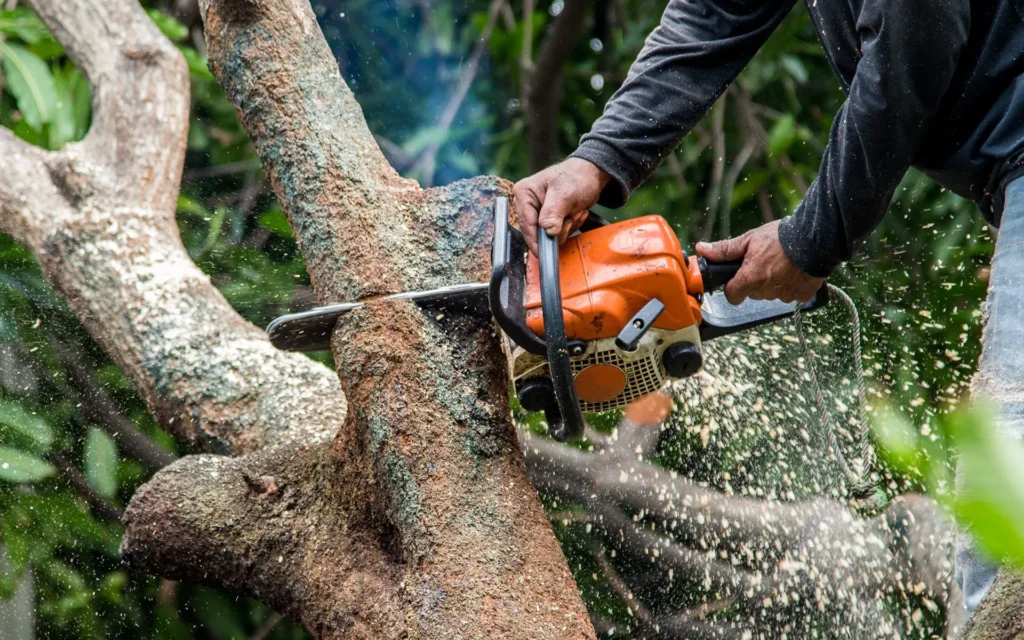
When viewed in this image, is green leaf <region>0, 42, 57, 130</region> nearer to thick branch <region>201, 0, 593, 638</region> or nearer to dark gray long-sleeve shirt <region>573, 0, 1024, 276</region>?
thick branch <region>201, 0, 593, 638</region>

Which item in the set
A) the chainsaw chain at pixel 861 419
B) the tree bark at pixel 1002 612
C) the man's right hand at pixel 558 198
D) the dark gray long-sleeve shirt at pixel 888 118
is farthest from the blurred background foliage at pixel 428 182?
the tree bark at pixel 1002 612

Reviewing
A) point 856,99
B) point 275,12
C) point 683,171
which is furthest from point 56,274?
point 683,171

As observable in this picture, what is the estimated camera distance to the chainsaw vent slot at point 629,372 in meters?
1.49

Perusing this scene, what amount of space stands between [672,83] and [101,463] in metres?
1.91

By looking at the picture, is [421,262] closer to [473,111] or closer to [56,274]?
[56,274]

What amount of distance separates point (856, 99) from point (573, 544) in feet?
5.34

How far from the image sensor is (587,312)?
1.44 m

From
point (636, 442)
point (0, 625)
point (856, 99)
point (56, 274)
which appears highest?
point (856, 99)

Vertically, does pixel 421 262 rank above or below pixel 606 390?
above

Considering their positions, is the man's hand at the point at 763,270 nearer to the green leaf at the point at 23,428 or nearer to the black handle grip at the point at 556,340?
the black handle grip at the point at 556,340

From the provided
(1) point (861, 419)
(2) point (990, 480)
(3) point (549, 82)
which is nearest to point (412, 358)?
(1) point (861, 419)

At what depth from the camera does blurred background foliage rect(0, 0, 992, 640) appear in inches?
101

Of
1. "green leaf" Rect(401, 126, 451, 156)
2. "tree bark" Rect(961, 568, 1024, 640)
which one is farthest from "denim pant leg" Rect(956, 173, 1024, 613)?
"green leaf" Rect(401, 126, 451, 156)

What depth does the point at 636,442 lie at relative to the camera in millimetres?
2369
